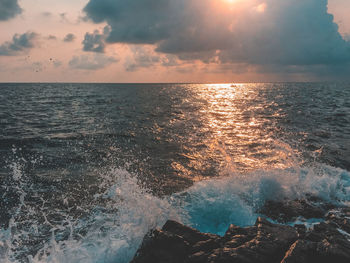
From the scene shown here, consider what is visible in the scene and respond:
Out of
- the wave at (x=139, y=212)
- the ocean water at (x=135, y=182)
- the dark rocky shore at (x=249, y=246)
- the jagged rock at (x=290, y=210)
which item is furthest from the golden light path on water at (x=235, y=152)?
the dark rocky shore at (x=249, y=246)

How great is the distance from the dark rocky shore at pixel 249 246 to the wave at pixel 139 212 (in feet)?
3.66

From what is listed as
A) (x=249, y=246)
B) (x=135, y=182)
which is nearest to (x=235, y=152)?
(x=135, y=182)

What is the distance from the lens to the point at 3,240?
234 inches

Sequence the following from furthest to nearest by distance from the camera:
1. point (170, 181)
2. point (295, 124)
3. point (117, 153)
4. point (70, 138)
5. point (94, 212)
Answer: point (295, 124) → point (70, 138) → point (117, 153) → point (170, 181) → point (94, 212)

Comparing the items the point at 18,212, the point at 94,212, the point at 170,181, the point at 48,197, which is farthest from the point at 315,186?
the point at 18,212

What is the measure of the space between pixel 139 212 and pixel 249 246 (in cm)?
350

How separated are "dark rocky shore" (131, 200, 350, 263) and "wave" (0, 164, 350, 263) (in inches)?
44.0

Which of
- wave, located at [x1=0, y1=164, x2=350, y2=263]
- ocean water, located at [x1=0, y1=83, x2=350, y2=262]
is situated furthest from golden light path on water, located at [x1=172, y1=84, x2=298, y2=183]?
wave, located at [x1=0, y1=164, x2=350, y2=263]

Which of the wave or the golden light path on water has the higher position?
the golden light path on water

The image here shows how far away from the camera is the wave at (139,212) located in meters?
5.58

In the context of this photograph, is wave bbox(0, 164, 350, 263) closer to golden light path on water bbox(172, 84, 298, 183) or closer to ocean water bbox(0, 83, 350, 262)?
ocean water bbox(0, 83, 350, 262)

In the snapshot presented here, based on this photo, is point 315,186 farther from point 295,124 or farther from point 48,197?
point 295,124

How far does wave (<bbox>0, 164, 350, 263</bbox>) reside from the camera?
558 cm

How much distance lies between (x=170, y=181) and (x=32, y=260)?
5.56 meters
